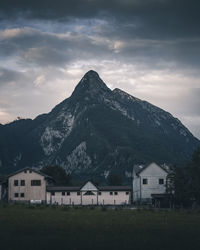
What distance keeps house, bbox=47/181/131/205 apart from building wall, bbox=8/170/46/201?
3.17 metres

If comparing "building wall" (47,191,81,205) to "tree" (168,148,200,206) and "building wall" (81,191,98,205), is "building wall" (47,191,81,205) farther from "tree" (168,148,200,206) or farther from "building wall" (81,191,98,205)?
"tree" (168,148,200,206)

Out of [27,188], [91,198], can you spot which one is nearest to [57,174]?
[27,188]

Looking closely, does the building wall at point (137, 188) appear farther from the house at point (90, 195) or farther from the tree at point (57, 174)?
the tree at point (57, 174)

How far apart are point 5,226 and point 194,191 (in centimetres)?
4831

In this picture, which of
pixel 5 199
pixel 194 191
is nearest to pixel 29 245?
pixel 194 191

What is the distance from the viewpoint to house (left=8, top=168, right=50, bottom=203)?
10175 centimetres

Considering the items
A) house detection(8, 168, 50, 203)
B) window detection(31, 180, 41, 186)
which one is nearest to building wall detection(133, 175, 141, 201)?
house detection(8, 168, 50, 203)

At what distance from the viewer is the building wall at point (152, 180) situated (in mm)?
101438

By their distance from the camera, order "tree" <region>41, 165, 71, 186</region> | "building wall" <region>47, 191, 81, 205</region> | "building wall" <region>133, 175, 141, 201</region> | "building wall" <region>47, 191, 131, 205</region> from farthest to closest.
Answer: "tree" <region>41, 165, 71, 186</region>
"building wall" <region>133, 175, 141, 201</region>
"building wall" <region>47, 191, 131, 205</region>
"building wall" <region>47, 191, 81, 205</region>

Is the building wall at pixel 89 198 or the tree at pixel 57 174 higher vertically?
the tree at pixel 57 174

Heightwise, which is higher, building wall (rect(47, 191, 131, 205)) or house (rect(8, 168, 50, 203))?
house (rect(8, 168, 50, 203))

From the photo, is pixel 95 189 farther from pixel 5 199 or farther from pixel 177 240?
pixel 177 240

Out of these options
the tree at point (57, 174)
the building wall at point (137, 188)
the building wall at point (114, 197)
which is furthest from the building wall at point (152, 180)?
the tree at point (57, 174)

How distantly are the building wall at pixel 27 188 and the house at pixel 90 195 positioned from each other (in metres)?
3.17
